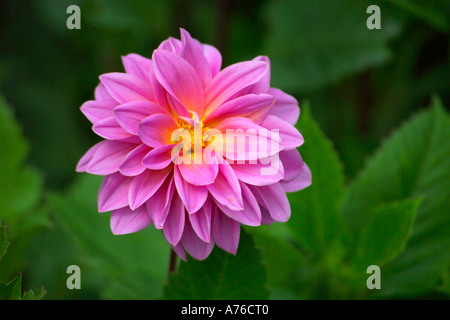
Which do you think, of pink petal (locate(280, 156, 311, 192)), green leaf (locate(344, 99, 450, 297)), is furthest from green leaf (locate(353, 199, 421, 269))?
pink petal (locate(280, 156, 311, 192))

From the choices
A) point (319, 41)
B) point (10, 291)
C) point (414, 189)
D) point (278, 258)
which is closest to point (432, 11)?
point (319, 41)

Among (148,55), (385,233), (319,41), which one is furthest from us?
(148,55)

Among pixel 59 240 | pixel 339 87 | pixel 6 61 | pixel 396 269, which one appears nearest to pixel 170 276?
pixel 396 269

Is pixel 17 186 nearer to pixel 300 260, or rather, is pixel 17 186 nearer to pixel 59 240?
pixel 59 240

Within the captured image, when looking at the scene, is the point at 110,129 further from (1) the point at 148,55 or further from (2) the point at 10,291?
(1) the point at 148,55

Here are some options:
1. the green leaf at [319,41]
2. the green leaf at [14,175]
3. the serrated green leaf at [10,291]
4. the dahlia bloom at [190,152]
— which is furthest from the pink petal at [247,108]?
the green leaf at [319,41]

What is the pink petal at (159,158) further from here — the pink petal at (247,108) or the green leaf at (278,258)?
the green leaf at (278,258)

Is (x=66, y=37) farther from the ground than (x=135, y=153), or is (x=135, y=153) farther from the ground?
(x=66, y=37)
